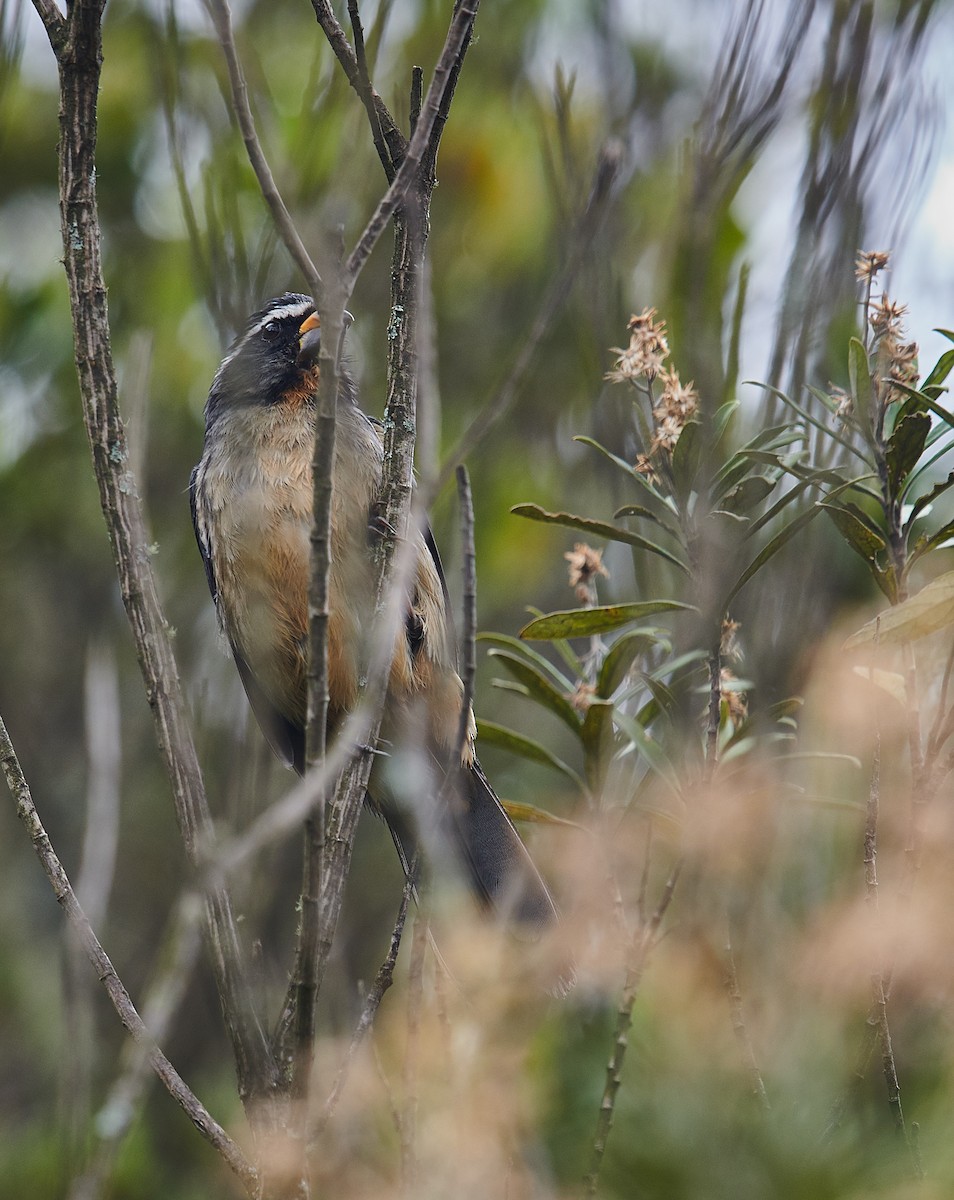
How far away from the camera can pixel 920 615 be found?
1.65 m

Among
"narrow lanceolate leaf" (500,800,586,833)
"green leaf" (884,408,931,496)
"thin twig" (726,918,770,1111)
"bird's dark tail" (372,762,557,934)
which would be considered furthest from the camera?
"bird's dark tail" (372,762,557,934)

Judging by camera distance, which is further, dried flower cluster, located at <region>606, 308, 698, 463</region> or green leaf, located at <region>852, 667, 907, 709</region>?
dried flower cluster, located at <region>606, 308, 698, 463</region>

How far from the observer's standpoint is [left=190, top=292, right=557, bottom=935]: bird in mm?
3508

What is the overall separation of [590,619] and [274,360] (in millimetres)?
2111

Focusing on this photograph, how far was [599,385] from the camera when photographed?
2.74 meters

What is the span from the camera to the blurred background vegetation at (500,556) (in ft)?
4.89

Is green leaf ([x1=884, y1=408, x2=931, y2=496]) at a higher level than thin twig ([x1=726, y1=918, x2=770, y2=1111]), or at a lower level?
higher

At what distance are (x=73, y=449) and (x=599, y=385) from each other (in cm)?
360

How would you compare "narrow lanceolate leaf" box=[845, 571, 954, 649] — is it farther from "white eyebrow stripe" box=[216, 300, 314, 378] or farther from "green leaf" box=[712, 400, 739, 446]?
"white eyebrow stripe" box=[216, 300, 314, 378]

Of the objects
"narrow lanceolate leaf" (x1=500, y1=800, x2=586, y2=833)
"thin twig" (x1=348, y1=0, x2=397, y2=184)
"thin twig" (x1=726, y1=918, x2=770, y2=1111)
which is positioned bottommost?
"narrow lanceolate leaf" (x1=500, y1=800, x2=586, y2=833)

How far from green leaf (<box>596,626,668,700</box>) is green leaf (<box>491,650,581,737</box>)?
3.1 inches

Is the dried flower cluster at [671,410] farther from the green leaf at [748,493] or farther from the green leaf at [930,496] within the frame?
the green leaf at [930,496]

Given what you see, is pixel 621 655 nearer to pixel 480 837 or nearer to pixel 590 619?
pixel 590 619

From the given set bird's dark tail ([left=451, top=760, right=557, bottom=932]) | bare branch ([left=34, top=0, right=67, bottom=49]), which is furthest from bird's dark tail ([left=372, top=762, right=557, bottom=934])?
bare branch ([left=34, top=0, right=67, bottom=49])
